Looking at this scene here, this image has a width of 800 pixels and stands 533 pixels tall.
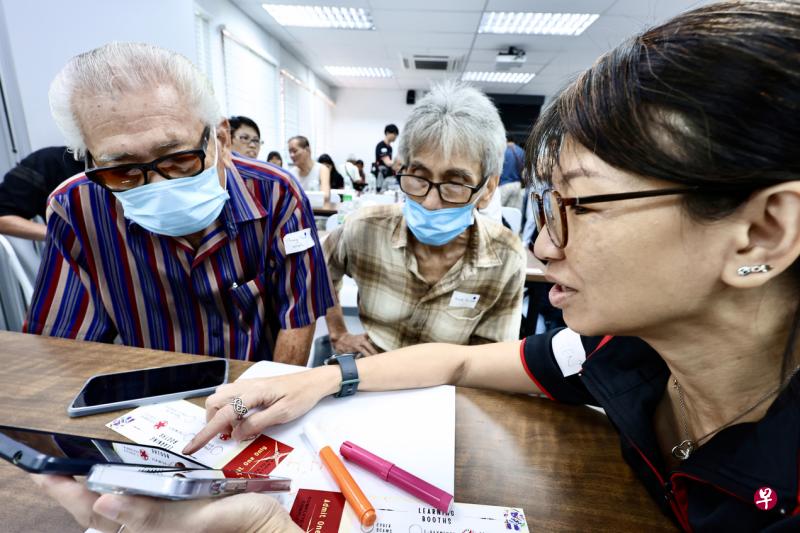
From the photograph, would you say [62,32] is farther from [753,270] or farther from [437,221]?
[753,270]

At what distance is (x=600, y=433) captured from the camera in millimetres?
730

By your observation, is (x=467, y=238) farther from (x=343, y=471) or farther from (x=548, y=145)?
(x=343, y=471)

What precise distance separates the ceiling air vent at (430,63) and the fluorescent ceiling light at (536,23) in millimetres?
1814

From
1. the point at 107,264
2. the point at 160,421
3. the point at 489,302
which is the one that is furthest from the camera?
the point at 489,302

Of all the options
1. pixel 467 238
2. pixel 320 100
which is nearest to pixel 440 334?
pixel 467 238

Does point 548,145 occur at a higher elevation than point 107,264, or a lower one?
higher

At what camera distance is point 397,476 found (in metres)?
0.58

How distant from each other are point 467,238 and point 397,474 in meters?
0.98

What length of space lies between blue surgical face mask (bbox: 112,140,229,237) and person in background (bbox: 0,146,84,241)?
142 cm

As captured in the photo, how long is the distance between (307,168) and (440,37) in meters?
3.18

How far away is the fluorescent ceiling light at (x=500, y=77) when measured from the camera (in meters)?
8.43

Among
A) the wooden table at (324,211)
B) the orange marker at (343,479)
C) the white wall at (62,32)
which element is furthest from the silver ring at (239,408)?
the wooden table at (324,211)

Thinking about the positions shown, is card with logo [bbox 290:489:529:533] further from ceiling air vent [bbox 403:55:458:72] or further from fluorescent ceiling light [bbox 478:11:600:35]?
ceiling air vent [bbox 403:55:458:72]

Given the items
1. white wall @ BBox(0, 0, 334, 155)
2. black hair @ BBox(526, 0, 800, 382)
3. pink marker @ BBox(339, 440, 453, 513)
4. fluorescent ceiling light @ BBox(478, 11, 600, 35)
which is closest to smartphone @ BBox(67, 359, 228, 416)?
pink marker @ BBox(339, 440, 453, 513)
